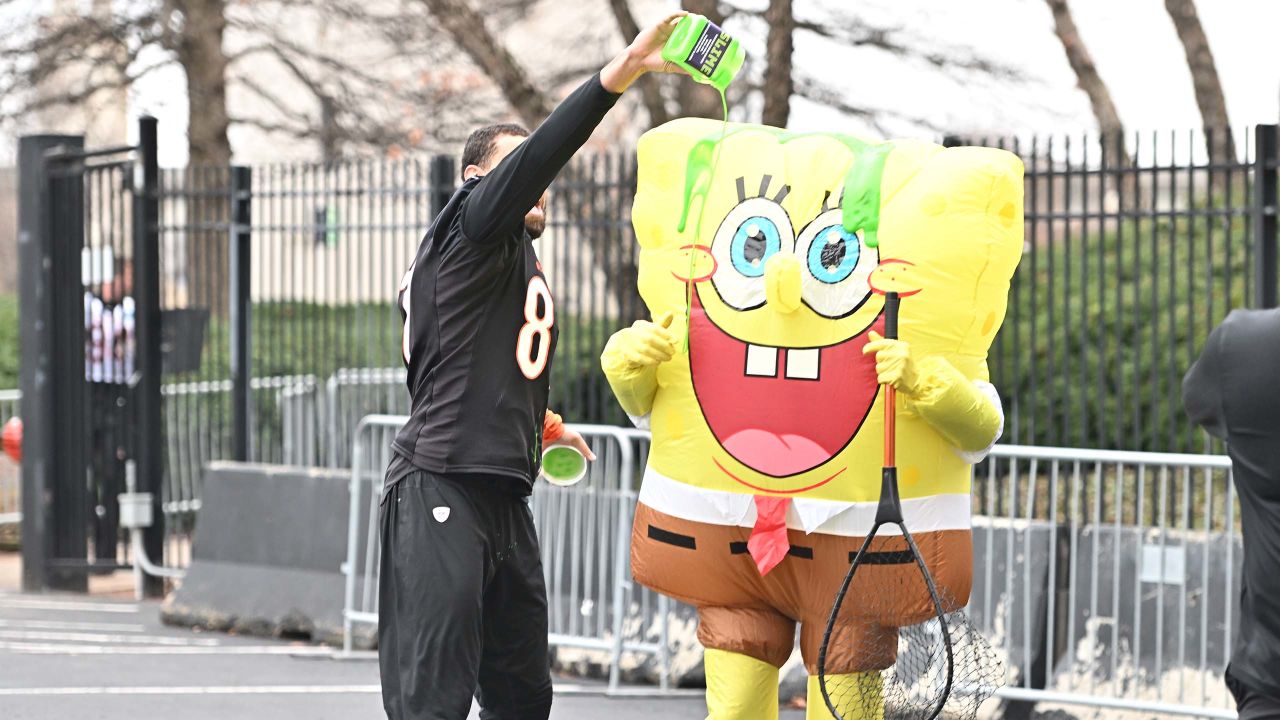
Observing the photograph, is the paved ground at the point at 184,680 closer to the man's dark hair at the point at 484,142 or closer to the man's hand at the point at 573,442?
the man's hand at the point at 573,442

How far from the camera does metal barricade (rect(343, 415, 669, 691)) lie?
7.59 metres

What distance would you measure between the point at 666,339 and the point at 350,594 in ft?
13.9

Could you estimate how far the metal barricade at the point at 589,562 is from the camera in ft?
24.9

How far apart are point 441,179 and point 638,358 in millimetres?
4841

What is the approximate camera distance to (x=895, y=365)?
170 inches

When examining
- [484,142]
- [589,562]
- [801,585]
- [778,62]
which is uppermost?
[778,62]

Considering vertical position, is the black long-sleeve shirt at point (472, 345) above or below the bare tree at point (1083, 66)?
below

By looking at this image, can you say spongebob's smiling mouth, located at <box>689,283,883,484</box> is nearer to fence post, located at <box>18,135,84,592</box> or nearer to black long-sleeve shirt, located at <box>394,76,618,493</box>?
black long-sleeve shirt, located at <box>394,76,618,493</box>

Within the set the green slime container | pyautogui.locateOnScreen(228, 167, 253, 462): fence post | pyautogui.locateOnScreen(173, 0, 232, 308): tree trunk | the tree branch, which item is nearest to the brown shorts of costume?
the green slime container

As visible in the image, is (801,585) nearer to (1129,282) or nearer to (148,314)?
(148,314)

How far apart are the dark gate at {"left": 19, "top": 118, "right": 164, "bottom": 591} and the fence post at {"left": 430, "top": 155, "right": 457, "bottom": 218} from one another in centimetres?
247

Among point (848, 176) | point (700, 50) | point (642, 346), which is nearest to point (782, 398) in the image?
point (642, 346)

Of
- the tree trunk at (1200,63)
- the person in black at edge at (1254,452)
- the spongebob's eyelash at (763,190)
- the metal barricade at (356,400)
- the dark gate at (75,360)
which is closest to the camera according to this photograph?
the person in black at edge at (1254,452)

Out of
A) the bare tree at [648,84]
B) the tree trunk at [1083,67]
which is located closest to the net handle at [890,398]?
the bare tree at [648,84]
